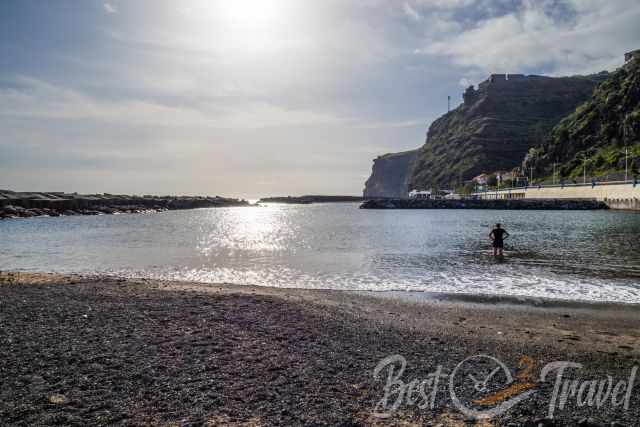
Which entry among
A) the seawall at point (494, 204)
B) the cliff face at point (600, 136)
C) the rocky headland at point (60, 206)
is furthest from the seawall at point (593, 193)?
the rocky headland at point (60, 206)

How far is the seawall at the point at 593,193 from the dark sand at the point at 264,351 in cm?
10455

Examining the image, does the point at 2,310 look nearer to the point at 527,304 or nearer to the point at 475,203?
the point at 527,304

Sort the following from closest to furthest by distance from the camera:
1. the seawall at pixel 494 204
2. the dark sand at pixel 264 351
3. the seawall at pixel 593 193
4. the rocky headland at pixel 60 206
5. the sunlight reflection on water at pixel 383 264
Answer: the dark sand at pixel 264 351 < the sunlight reflection on water at pixel 383 264 < the rocky headland at pixel 60 206 < the seawall at pixel 593 193 < the seawall at pixel 494 204

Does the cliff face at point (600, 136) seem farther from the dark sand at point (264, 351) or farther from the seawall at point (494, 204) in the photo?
the dark sand at point (264, 351)

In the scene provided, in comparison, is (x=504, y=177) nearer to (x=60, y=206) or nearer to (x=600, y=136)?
(x=600, y=136)

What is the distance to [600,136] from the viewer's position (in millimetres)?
154250

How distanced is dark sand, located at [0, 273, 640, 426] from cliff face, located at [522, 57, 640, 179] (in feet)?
439

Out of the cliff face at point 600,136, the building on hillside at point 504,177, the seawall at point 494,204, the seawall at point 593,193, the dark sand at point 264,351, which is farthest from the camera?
the building on hillside at point 504,177

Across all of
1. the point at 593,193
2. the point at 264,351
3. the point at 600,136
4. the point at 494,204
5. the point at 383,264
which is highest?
the point at 600,136

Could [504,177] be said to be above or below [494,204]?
above

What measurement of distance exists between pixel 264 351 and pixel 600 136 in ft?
598

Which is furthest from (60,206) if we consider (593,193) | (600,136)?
(600,136)

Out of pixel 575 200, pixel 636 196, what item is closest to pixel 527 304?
pixel 636 196

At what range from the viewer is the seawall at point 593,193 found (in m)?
98.9
